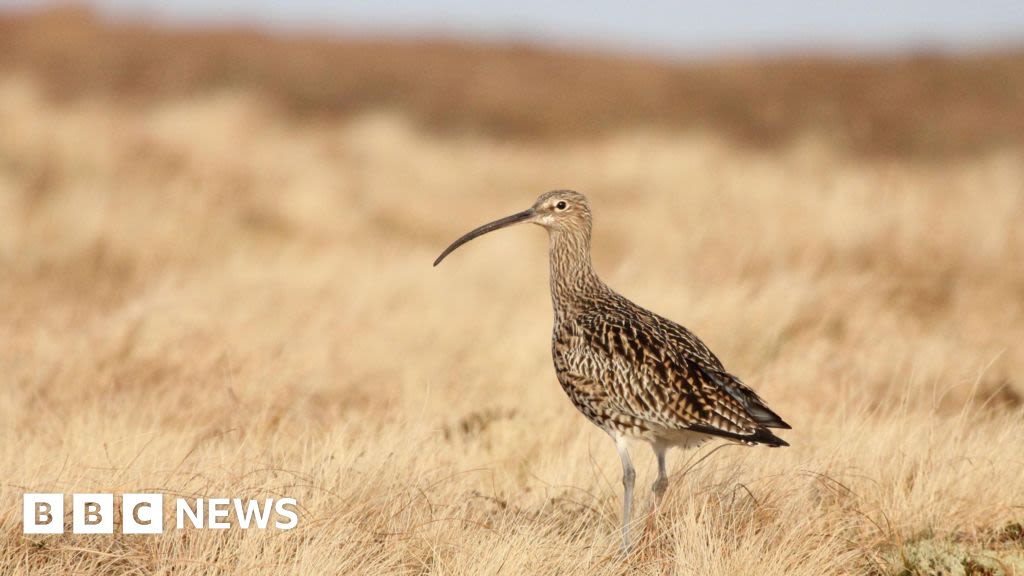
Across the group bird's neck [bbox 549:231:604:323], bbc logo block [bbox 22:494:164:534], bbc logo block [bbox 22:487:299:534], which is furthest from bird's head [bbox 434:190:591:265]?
bbc logo block [bbox 22:494:164:534]

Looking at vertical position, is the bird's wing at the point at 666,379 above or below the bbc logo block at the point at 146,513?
above

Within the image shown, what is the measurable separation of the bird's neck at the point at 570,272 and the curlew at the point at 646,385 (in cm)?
2

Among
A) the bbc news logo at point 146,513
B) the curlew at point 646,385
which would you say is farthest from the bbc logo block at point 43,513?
Result: the curlew at point 646,385

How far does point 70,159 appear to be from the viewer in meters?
11.6

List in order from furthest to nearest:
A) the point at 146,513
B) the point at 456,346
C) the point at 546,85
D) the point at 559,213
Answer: the point at 546,85 < the point at 456,346 < the point at 559,213 < the point at 146,513

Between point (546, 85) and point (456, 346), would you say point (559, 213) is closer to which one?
point (456, 346)

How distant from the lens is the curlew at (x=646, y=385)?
423 cm

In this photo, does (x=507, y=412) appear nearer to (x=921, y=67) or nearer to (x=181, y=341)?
(x=181, y=341)

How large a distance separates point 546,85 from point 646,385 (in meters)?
18.9

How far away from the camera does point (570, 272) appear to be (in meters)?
5.02

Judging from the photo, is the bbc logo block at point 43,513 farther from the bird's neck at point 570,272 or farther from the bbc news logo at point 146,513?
the bird's neck at point 570,272

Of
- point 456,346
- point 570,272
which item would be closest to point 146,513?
point 570,272

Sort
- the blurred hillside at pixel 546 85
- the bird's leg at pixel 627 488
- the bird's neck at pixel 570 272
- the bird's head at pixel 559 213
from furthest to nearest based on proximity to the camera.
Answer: the blurred hillside at pixel 546 85, the bird's head at pixel 559 213, the bird's neck at pixel 570 272, the bird's leg at pixel 627 488

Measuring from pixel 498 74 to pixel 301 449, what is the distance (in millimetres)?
19062
